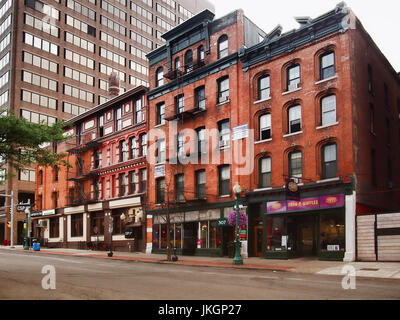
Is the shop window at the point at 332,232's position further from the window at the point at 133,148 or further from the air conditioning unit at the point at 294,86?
the window at the point at 133,148

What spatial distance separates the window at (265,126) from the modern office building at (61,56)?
139 ft

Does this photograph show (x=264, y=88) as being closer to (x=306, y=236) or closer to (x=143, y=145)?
(x=306, y=236)

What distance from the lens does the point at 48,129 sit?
1994 centimetres

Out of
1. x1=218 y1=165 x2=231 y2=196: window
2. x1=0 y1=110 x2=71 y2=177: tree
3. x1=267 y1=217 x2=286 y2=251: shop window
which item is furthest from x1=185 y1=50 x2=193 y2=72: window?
x1=0 y1=110 x2=71 y2=177: tree

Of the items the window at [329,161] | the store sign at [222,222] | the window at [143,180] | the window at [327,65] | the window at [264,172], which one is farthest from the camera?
the window at [143,180]

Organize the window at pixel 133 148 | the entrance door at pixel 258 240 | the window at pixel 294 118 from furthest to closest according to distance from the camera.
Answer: the window at pixel 133 148 < the entrance door at pixel 258 240 < the window at pixel 294 118

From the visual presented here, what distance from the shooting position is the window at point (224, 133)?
33.3 meters

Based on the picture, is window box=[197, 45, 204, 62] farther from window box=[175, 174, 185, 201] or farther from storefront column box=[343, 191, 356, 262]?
storefront column box=[343, 191, 356, 262]

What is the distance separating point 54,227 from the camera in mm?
54156

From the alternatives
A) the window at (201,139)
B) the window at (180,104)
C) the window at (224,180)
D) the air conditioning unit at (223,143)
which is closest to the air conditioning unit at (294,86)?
the air conditioning unit at (223,143)

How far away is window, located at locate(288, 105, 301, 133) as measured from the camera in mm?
29438

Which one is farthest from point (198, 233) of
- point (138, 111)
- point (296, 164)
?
point (138, 111)
